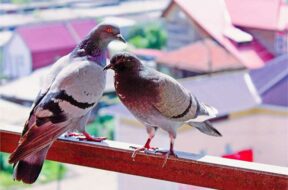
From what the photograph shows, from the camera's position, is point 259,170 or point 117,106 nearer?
point 259,170

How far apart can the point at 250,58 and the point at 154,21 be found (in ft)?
1.12

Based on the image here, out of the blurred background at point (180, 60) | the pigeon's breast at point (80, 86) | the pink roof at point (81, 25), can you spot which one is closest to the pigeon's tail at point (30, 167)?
the pigeon's breast at point (80, 86)

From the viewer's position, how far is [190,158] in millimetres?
995

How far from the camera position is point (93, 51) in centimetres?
108

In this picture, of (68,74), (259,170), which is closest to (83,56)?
(68,74)

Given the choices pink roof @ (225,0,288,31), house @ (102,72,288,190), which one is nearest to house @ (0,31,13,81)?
house @ (102,72,288,190)

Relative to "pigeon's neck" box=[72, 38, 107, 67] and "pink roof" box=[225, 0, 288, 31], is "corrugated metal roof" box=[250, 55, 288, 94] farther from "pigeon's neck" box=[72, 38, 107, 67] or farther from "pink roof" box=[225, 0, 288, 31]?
"pigeon's neck" box=[72, 38, 107, 67]

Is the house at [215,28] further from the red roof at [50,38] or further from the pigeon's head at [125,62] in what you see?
the pigeon's head at [125,62]

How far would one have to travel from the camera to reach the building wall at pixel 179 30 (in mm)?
1749

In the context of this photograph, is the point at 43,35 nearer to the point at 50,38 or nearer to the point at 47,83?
the point at 50,38

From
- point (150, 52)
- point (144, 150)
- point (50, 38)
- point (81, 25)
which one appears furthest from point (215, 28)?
point (144, 150)

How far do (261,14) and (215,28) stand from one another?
5.6 inches

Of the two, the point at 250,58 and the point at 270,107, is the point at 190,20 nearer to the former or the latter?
the point at 250,58

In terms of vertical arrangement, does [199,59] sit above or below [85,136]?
below
